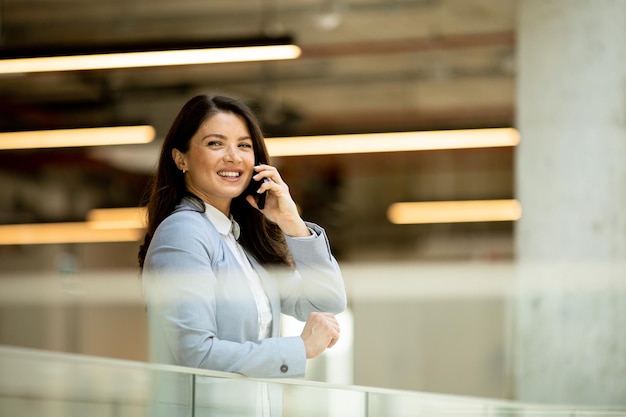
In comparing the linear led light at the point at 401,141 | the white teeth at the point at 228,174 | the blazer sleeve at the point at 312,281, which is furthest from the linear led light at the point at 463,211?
the white teeth at the point at 228,174

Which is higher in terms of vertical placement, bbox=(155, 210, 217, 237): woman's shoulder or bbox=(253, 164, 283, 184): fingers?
bbox=(253, 164, 283, 184): fingers

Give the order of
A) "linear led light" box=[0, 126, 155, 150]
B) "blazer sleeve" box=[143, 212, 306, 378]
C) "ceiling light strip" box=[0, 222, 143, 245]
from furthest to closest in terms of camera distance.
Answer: "ceiling light strip" box=[0, 222, 143, 245] < "linear led light" box=[0, 126, 155, 150] < "blazer sleeve" box=[143, 212, 306, 378]

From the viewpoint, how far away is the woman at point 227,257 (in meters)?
1.76

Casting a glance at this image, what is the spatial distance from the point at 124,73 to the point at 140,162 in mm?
1681

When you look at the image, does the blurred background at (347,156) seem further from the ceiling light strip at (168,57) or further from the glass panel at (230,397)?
the glass panel at (230,397)

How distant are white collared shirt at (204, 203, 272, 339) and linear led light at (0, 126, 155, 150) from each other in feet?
18.9

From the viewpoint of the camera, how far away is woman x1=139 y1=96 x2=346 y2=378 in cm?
176

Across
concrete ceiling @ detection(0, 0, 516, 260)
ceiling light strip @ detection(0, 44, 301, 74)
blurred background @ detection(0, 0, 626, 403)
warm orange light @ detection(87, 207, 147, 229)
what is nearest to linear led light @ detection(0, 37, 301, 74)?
ceiling light strip @ detection(0, 44, 301, 74)

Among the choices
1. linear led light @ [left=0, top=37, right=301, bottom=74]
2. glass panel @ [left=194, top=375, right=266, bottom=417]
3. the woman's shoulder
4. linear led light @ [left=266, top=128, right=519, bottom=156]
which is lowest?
glass panel @ [left=194, top=375, right=266, bottom=417]

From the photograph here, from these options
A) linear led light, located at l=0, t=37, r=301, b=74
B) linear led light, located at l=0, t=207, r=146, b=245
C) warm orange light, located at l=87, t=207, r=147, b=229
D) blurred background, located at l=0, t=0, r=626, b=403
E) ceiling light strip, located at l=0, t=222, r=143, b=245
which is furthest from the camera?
warm orange light, located at l=87, t=207, r=147, b=229

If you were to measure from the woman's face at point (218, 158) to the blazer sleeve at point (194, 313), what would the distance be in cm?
7

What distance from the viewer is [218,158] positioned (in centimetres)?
181

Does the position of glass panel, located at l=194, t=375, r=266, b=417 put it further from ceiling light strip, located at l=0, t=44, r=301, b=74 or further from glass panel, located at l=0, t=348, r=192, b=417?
ceiling light strip, located at l=0, t=44, r=301, b=74

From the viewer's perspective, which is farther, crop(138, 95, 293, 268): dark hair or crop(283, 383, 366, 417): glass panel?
crop(283, 383, 366, 417): glass panel
